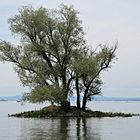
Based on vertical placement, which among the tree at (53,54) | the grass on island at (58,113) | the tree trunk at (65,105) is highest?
the tree at (53,54)

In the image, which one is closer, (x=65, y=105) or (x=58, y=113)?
(x=58, y=113)

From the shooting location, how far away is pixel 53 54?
198 feet

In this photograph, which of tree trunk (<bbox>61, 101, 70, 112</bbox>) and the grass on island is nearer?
the grass on island

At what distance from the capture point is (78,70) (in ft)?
191

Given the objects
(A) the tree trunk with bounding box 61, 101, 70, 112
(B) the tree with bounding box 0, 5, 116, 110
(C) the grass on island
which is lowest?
(C) the grass on island

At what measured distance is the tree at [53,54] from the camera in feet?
193

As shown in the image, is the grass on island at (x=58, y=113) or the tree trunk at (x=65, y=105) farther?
the tree trunk at (x=65, y=105)

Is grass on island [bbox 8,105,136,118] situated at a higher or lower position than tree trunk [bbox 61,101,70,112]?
lower

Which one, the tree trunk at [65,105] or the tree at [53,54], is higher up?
the tree at [53,54]

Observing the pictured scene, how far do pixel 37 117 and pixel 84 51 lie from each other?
35.3 ft

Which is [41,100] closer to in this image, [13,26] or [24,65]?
[24,65]

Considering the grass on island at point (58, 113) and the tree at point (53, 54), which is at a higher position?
the tree at point (53, 54)

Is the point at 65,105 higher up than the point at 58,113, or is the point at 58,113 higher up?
the point at 65,105

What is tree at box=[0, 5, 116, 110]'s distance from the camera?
5878cm
